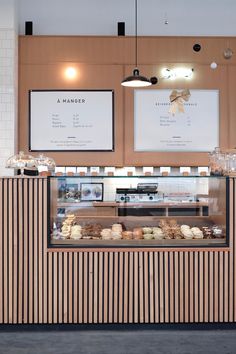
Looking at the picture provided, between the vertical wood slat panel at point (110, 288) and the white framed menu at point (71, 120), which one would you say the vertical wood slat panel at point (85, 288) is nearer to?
the vertical wood slat panel at point (110, 288)

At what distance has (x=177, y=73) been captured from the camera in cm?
675

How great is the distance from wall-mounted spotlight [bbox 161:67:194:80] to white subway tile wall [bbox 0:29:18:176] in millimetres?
2135

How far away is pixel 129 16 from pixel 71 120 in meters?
1.87

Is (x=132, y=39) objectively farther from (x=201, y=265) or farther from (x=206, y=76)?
(x=201, y=265)

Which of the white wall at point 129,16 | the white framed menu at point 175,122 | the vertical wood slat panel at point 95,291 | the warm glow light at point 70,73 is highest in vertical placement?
the white wall at point 129,16

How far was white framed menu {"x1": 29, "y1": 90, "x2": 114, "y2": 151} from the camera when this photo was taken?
6.69 metres

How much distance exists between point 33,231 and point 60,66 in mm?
3671

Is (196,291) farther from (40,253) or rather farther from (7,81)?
(7,81)

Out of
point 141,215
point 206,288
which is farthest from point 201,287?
point 141,215

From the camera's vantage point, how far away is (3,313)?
362cm

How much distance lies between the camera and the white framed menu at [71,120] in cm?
669

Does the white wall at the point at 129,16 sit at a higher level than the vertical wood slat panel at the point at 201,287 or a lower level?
higher

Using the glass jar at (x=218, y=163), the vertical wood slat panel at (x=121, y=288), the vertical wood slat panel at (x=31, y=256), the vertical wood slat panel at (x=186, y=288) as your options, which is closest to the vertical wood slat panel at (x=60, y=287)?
the vertical wood slat panel at (x=31, y=256)

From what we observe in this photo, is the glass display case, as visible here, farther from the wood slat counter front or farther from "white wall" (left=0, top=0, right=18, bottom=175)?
"white wall" (left=0, top=0, right=18, bottom=175)
